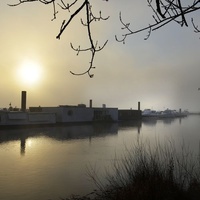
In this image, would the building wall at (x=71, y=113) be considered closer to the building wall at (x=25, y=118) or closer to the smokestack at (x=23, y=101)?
the building wall at (x=25, y=118)

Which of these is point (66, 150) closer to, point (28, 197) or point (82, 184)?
point (82, 184)

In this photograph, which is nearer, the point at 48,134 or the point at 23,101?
the point at 48,134

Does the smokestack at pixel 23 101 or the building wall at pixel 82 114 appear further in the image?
the building wall at pixel 82 114

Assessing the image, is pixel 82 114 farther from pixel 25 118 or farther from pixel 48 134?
pixel 48 134

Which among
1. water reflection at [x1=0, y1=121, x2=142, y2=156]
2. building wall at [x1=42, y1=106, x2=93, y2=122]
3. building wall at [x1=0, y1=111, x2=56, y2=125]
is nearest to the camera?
water reflection at [x1=0, y1=121, x2=142, y2=156]

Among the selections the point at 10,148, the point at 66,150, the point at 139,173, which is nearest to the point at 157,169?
the point at 139,173

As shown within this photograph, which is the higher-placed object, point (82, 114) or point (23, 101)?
point (23, 101)

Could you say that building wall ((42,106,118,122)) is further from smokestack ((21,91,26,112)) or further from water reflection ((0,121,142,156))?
water reflection ((0,121,142,156))

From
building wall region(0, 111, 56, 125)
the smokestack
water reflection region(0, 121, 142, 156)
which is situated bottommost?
water reflection region(0, 121, 142, 156)

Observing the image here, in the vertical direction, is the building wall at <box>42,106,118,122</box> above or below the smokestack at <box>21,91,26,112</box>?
below

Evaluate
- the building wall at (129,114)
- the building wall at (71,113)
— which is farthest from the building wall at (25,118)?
the building wall at (129,114)

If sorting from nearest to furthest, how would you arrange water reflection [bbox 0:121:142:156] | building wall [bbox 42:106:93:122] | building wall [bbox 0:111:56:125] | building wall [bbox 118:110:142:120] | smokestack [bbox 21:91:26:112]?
water reflection [bbox 0:121:142:156] → building wall [bbox 0:111:56:125] → smokestack [bbox 21:91:26:112] → building wall [bbox 42:106:93:122] → building wall [bbox 118:110:142:120]

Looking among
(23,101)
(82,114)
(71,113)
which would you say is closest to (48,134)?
(23,101)

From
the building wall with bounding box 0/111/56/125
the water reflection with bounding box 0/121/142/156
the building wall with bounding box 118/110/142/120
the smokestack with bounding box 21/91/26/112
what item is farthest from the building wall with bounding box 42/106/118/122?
the building wall with bounding box 118/110/142/120
